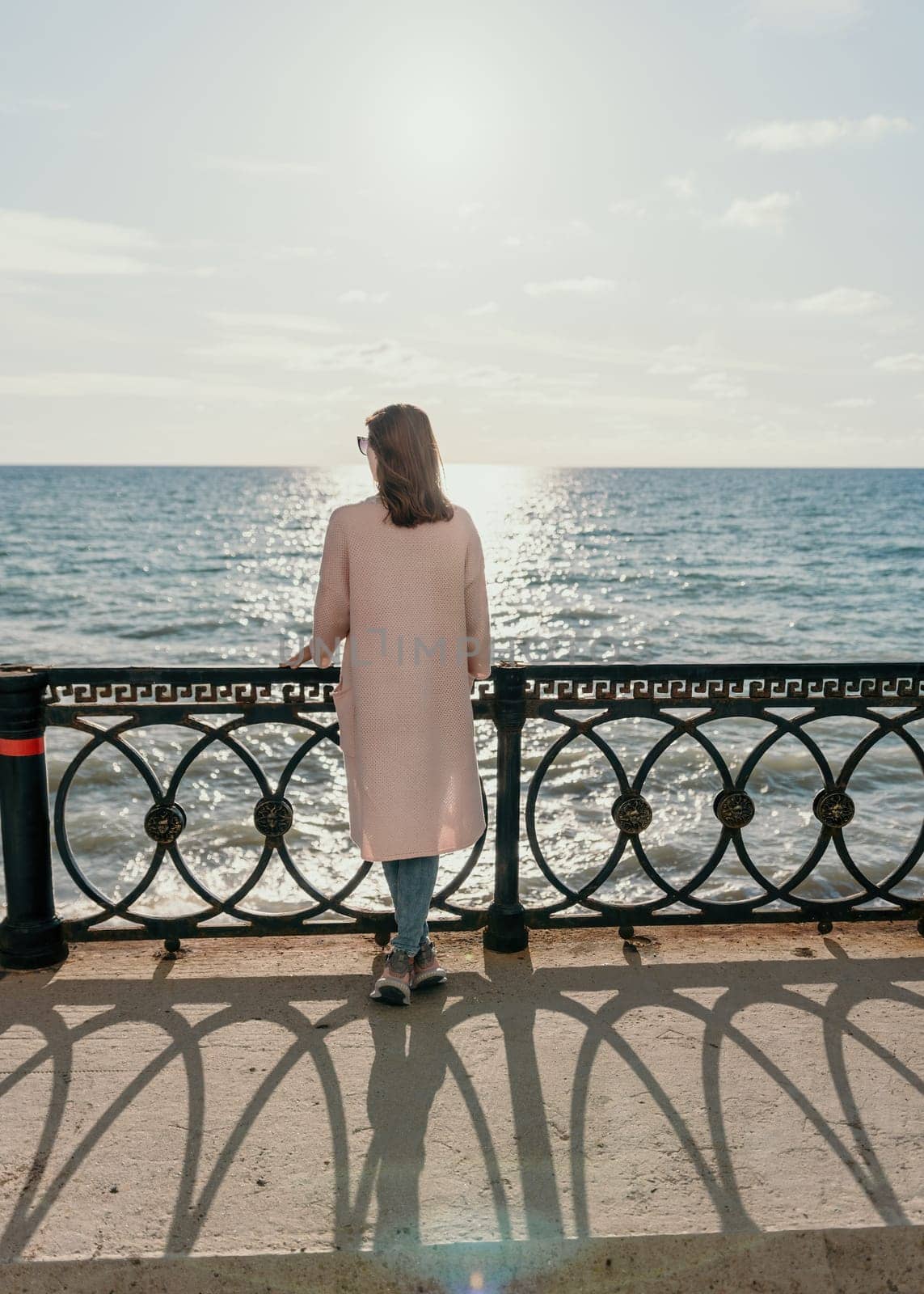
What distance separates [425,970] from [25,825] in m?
1.50

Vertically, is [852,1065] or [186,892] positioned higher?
[852,1065]

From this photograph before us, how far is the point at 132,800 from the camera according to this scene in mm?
9297

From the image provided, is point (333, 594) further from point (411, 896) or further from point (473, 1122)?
point (473, 1122)

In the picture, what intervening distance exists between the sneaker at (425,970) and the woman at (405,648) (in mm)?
86

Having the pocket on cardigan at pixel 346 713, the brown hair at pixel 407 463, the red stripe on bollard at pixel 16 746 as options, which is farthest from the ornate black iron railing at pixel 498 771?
the brown hair at pixel 407 463

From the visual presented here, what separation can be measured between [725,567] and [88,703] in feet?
107

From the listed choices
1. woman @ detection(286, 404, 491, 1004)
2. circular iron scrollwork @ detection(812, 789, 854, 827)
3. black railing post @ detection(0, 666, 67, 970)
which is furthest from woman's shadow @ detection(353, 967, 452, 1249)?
circular iron scrollwork @ detection(812, 789, 854, 827)

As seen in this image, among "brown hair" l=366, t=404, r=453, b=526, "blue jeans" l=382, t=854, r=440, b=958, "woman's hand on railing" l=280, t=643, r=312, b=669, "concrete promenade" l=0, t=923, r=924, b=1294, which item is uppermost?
"brown hair" l=366, t=404, r=453, b=526

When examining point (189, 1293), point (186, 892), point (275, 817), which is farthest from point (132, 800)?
point (189, 1293)

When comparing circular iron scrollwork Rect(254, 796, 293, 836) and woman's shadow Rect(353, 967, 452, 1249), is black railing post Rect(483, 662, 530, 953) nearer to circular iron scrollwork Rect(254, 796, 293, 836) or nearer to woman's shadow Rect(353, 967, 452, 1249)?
woman's shadow Rect(353, 967, 452, 1249)

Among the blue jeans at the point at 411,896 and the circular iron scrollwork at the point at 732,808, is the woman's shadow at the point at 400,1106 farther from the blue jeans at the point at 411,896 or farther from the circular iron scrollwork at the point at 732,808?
the circular iron scrollwork at the point at 732,808

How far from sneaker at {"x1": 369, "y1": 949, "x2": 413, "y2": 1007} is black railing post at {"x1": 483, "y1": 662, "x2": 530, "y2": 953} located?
49 centimetres

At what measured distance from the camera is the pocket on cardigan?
3412 millimetres

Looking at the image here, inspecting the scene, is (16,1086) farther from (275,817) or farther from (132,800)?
(132,800)
